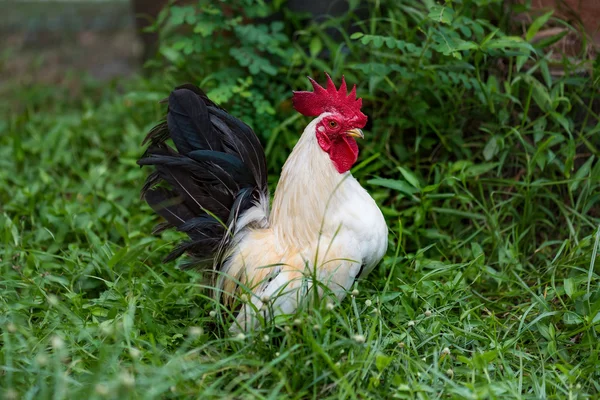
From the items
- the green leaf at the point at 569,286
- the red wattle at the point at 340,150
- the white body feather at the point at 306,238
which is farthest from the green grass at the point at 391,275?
the red wattle at the point at 340,150

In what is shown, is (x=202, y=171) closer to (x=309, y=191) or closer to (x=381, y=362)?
(x=309, y=191)

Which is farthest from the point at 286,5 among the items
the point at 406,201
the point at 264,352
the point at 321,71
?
the point at 264,352

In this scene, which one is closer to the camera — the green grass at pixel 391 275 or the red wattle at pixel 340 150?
the green grass at pixel 391 275

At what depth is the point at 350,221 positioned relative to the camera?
239 cm

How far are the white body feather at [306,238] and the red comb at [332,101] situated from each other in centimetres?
6

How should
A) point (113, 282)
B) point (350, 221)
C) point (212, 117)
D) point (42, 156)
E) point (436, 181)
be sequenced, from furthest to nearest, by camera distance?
point (42, 156) < point (436, 181) < point (113, 282) < point (212, 117) < point (350, 221)

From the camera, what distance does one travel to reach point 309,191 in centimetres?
245

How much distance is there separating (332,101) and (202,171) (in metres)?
0.62

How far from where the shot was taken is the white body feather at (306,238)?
2.37 metres

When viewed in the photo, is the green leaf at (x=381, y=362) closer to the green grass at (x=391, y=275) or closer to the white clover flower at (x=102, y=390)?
the green grass at (x=391, y=275)

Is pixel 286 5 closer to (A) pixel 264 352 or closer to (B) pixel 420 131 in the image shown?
(B) pixel 420 131

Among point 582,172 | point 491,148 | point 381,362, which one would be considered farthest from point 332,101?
point 582,172

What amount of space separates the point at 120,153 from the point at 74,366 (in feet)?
7.59

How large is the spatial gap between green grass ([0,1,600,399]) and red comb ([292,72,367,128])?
56cm
